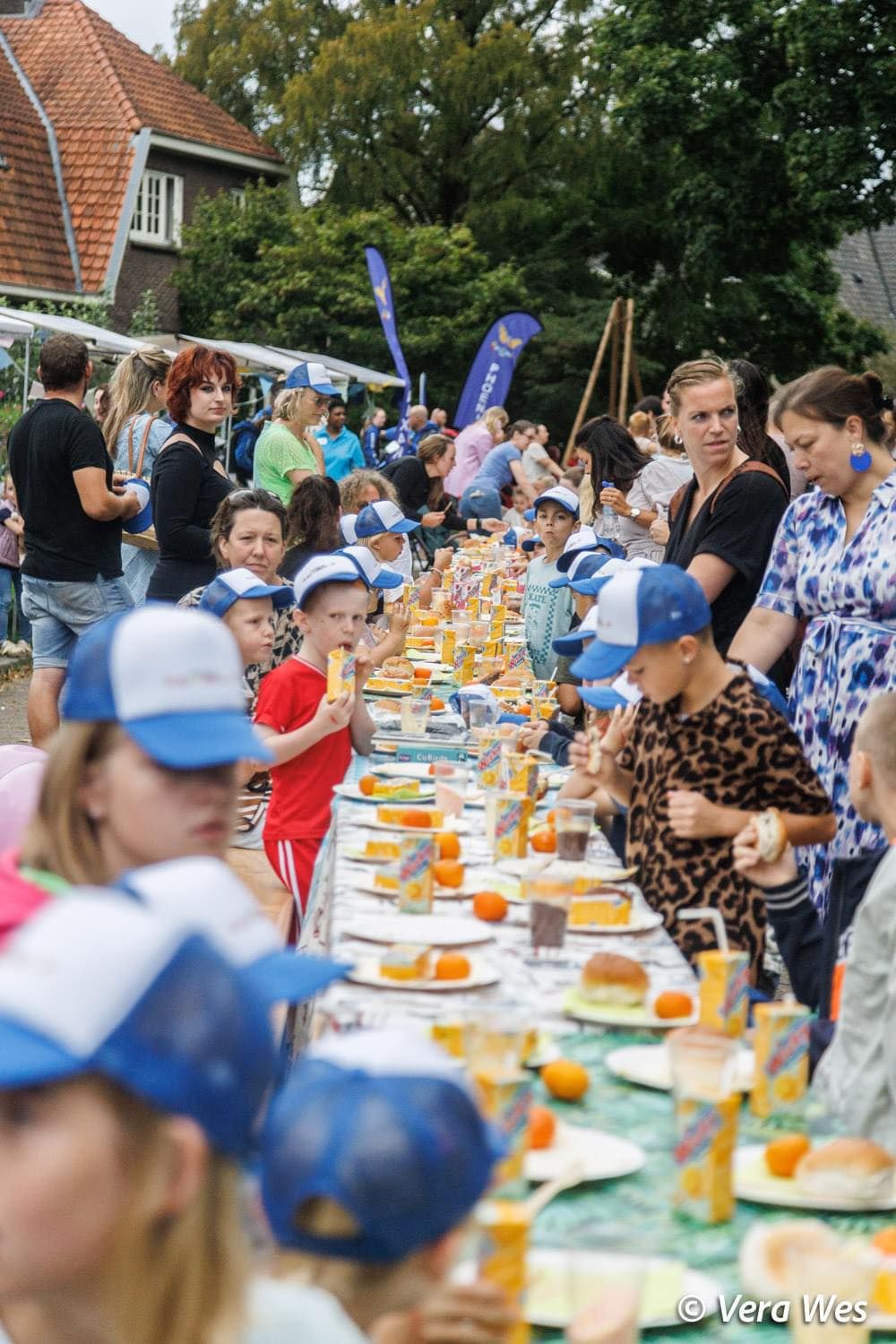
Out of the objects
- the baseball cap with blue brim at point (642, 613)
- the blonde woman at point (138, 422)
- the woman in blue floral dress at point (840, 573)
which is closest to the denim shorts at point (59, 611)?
the blonde woman at point (138, 422)

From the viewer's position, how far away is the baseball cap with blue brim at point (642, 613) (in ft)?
12.8

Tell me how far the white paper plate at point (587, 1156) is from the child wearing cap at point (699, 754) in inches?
60.3

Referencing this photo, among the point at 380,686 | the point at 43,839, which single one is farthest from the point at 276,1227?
the point at 380,686

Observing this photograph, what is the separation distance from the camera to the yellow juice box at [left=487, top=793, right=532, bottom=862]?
13.7 ft

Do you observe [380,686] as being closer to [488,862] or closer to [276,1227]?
[488,862]

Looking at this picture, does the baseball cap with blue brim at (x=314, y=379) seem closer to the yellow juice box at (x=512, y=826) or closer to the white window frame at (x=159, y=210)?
the yellow juice box at (x=512, y=826)

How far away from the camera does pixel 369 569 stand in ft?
20.5

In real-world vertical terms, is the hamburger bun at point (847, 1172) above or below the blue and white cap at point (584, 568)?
below

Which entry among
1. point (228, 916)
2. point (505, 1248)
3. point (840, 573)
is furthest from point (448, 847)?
point (228, 916)

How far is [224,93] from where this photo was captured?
129 feet

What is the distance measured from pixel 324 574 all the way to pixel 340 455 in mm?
10437

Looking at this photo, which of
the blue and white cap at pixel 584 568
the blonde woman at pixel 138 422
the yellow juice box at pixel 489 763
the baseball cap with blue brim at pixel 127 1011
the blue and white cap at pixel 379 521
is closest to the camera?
the baseball cap with blue brim at pixel 127 1011

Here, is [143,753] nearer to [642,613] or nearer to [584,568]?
[642,613]

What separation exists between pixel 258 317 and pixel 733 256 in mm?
8964
